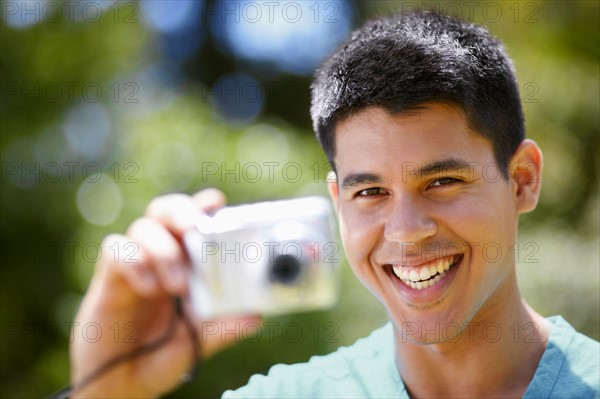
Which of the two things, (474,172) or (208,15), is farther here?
(208,15)

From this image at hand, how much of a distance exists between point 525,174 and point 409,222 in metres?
0.39

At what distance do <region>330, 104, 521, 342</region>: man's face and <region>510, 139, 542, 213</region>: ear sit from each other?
0.24 ft

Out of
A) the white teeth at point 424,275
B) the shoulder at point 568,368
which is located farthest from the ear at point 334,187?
the shoulder at point 568,368

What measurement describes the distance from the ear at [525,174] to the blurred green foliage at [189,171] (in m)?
1.82

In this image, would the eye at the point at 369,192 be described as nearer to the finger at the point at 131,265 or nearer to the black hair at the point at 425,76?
the black hair at the point at 425,76

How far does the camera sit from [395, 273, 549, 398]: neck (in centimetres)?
172

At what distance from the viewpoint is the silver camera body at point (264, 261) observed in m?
1.64

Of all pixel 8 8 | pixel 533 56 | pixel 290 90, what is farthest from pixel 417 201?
pixel 290 90

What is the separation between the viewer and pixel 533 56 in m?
4.54

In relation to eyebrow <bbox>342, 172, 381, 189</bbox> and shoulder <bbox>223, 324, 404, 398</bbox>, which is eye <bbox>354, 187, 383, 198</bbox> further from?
shoulder <bbox>223, 324, 404, 398</bbox>

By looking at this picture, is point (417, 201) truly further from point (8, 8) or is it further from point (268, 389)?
point (8, 8)

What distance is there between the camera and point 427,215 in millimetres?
1628

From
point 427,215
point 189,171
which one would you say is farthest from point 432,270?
point 189,171

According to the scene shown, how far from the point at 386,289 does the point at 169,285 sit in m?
0.47
